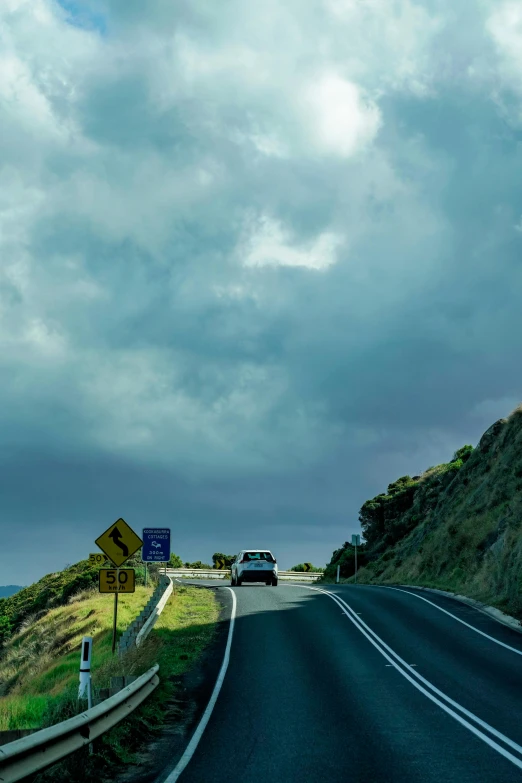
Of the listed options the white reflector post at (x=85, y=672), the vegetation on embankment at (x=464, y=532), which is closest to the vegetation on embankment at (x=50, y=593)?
the vegetation on embankment at (x=464, y=532)

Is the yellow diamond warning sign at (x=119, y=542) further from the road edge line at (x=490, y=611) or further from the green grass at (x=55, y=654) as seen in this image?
the road edge line at (x=490, y=611)

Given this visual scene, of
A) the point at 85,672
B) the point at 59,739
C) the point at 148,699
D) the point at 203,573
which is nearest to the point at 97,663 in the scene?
the point at 148,699

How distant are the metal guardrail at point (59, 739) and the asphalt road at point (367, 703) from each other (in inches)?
43.8

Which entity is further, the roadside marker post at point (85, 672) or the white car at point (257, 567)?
the white car at point (257, 567)

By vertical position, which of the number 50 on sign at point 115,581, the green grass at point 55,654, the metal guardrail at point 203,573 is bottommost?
the green grass at point 55,654

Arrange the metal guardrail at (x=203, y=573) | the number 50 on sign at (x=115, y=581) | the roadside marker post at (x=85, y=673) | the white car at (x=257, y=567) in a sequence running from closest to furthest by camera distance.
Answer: the roadside marker post at (x=85, y=673) < the number 50 on sign at (x=115, y=581) < the white car at (x=257, y=567) < the metal guardrail at (x=203, y=573)

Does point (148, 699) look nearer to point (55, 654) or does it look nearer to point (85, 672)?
point (85, 672)

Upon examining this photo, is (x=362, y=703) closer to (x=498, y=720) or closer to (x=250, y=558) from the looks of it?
(x=498, y=720)

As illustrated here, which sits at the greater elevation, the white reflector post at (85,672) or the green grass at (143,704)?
the white reflector post at (85,672)

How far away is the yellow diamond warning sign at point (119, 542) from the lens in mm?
18016

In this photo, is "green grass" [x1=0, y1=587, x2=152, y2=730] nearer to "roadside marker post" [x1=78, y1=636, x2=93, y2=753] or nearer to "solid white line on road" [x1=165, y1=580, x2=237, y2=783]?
"roadside marker post" [x1=78, y1=636, x2=93, y2=753]

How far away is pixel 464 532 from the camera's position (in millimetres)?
40375

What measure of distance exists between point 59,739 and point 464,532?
3602 cm

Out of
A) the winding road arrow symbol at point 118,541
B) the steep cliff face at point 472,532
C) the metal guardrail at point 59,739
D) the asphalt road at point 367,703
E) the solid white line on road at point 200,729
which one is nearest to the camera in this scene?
the metal guardrail at point 59,739
